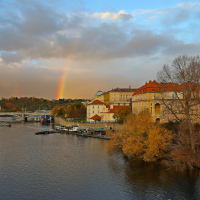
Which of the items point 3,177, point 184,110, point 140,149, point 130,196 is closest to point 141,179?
A: point 130,196

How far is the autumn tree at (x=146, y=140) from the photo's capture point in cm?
3478

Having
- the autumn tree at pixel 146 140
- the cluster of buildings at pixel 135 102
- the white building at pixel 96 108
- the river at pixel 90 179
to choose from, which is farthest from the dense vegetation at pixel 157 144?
the white building at pixel 96 108

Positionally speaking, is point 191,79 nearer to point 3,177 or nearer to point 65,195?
point 65,195

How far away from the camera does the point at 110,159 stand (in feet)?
126

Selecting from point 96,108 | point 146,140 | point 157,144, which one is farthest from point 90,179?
point 96,108

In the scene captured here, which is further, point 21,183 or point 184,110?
point 184,110

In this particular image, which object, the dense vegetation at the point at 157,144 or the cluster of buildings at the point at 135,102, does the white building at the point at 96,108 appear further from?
the dense vegetation at the point at 157,144

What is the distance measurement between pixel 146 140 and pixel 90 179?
467 inches

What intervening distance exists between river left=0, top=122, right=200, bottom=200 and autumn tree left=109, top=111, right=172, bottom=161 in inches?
65.7

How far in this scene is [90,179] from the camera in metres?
28.8

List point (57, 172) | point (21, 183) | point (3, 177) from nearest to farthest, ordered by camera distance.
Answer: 1. point (21, 183)
2. point (3, 177)
3. point (57, 172)

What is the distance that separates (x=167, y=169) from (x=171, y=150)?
5.42m

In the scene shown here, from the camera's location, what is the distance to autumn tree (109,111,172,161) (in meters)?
34.8

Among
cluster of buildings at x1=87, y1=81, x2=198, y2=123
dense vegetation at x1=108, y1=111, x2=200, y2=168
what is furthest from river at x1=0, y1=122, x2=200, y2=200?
cluster of buildings at x1=87, y1=81, x2=198, y2=123
